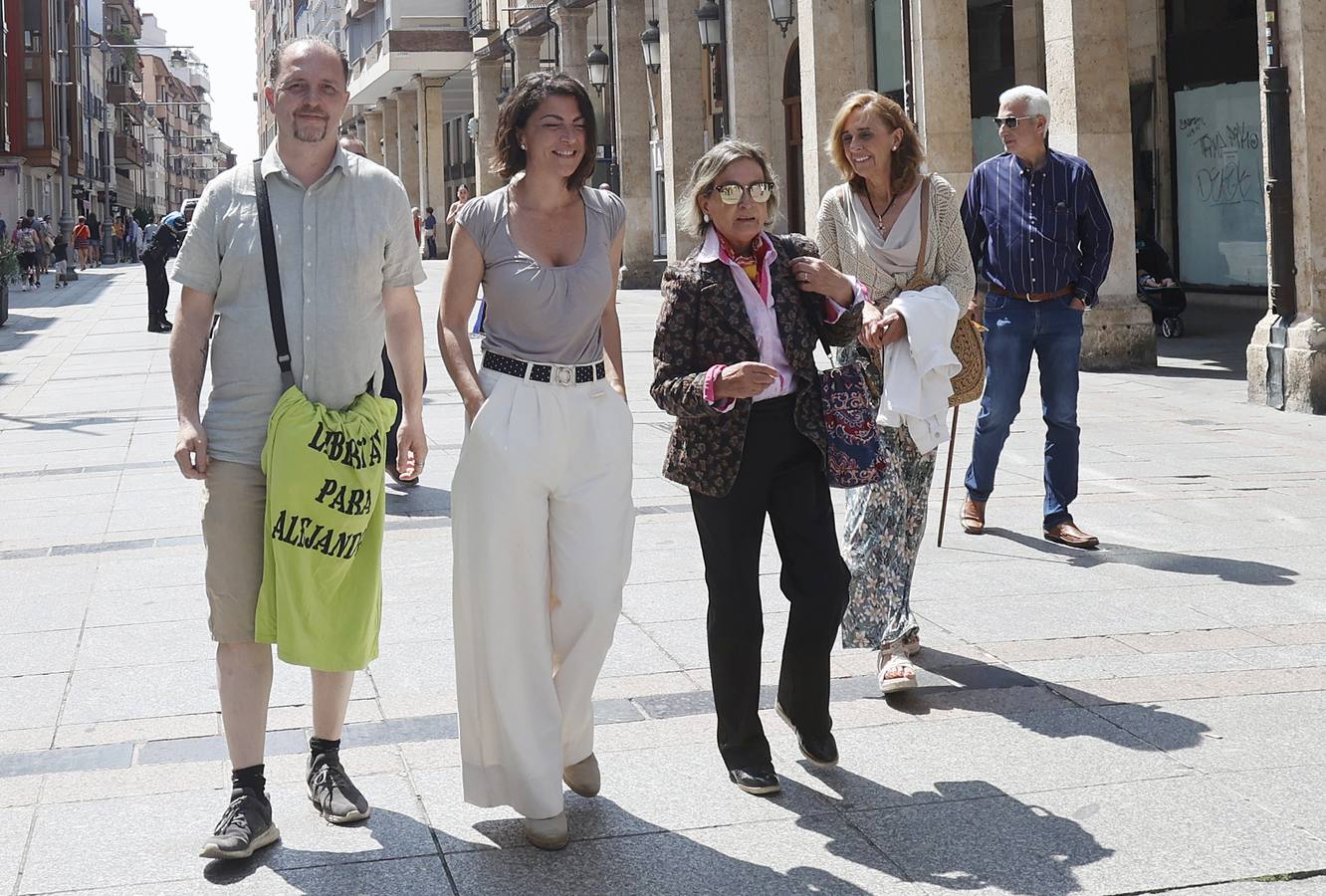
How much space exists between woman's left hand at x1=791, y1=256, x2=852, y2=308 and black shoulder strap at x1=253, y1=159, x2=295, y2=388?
136cm

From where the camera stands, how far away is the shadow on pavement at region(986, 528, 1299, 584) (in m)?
7.17

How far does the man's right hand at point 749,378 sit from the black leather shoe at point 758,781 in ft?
3.27

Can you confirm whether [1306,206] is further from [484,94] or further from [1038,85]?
[484,94]

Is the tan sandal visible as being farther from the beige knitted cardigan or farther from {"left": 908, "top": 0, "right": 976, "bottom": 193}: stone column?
{"left": 908, "top": 0, "right": 976, "bottom": 193}: stone column

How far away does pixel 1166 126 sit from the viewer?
2289cm

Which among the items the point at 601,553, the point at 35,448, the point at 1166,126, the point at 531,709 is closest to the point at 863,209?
the point at 601,553

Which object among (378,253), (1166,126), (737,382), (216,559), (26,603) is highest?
(1166,126)

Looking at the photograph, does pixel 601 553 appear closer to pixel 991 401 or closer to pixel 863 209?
pixel 863 209


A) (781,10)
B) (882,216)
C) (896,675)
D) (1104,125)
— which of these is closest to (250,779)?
(896,675)

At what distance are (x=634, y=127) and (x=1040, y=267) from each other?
25.2 meters

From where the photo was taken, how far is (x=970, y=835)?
4191 mm

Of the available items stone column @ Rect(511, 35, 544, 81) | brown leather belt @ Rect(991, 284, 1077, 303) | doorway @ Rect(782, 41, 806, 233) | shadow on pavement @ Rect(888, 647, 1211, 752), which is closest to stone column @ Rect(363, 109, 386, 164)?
stone column @ Rect(511, 35, 544, 81)

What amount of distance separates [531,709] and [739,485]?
850 millimetres

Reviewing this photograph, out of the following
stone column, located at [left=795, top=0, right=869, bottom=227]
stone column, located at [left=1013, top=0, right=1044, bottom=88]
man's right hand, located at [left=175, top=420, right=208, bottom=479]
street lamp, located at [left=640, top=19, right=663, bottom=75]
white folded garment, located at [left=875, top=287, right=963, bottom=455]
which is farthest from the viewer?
street lamp, located at [left=640, top=19, right=663, bottom=75]
